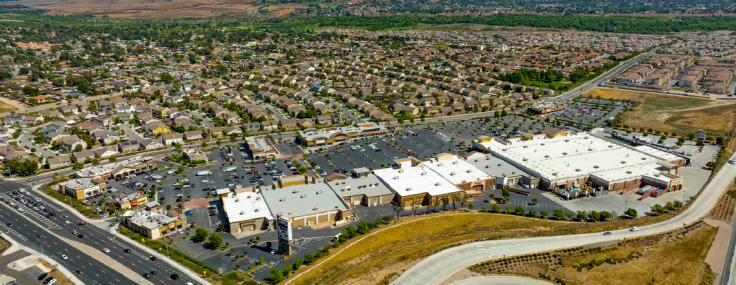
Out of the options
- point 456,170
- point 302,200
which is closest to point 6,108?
point 302,200

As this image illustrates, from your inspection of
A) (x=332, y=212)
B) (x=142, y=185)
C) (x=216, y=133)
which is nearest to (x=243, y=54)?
(x=216, y=133)

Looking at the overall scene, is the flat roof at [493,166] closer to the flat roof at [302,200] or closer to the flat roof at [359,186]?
the flat roof at [359,186]

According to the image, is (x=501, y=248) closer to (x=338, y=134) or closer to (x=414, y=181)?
(x=414, y=181)

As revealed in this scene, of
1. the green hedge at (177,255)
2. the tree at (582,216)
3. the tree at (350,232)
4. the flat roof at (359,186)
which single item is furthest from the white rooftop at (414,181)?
the green hedge at (177,255)

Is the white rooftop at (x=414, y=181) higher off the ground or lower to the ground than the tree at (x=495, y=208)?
higher

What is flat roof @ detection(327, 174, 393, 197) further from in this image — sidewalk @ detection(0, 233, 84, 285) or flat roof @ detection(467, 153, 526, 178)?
sidewalk @ detection(0, 233, 84, 285)

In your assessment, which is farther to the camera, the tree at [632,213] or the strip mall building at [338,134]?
the strip mall building at [338,134]

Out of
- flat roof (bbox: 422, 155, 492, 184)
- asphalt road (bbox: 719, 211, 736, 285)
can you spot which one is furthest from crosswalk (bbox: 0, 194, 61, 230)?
asphalt road (bbox: 719, 211, 736, 285)
